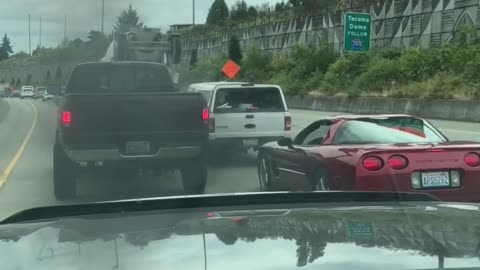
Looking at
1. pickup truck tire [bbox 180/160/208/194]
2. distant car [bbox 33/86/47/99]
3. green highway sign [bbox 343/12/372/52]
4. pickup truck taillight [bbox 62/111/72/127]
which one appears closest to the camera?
pickup truck taillight [bbox 62/111/72/127]

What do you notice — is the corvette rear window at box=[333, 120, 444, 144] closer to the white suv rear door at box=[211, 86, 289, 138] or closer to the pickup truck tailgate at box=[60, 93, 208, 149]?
the pickup truck tailgate at box=[60, 93, 208, 149]

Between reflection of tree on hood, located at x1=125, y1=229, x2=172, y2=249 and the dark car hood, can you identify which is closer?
the dark car hood

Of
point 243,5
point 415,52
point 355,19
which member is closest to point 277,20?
point 243,5

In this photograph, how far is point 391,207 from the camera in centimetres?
389

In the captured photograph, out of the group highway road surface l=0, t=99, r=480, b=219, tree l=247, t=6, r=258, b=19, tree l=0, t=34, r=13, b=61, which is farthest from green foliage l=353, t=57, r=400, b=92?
tree l=0, t=34, r=13, b=61

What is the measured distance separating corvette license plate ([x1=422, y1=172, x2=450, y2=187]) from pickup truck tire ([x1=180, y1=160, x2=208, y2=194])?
3.77 meters

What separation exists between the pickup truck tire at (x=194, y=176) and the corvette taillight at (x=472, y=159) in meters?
4.09

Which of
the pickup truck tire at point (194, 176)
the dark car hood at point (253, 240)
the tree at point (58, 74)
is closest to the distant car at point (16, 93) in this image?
the tree at point (58, 74)

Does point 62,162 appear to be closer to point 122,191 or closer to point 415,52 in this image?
point 122,191

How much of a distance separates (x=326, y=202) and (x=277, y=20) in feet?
188

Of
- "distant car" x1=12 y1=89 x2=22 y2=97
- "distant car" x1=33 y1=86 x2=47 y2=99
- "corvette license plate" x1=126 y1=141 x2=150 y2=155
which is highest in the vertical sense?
"corvette license plate" x1=126 y1=141 x2=150 y2=155

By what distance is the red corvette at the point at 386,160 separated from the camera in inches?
335

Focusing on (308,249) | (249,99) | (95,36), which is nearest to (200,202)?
(308,249)

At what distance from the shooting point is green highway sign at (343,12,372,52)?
3384 centimetres
